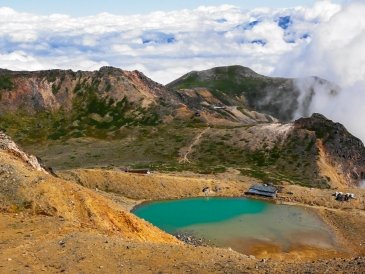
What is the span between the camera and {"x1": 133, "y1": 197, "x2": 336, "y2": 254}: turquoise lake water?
92938 mm

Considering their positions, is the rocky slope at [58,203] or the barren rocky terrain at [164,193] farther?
the rocky slope at [58,203]

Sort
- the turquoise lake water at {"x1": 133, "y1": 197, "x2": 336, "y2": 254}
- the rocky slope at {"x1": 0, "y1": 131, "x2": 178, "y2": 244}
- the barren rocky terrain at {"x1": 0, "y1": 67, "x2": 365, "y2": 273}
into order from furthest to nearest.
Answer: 1. the turquoise lake water at {"x1": 133, "y1": 197, "x2": 336, "y2": 254}
2. the rocky slope at {"x1": 0, "y1": 131, "x2": 178, "y2": 244}
3. the barren rocky terrain at {"x1": 0, "y1": 67, "x2": 365, "y2": 273}

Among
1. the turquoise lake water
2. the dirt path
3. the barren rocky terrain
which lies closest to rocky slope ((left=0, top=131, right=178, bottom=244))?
the barren rocky terrain

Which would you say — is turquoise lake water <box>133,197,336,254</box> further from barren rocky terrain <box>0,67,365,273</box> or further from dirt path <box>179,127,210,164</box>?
dirt path <box>179,127,210,164</box>

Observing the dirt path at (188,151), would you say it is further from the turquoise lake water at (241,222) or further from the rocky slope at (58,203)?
the rocky slope at (58,203)

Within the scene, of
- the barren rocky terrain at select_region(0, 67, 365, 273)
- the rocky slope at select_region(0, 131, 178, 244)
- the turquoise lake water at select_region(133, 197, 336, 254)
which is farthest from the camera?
the turquoise lake water at select_region(133, 197, 336, 254)

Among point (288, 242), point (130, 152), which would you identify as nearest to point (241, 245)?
point (288, 242)

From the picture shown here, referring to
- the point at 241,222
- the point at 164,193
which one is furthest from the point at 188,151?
the point at 241,222

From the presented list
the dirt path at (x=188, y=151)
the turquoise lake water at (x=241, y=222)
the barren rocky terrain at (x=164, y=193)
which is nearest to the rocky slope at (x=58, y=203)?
the barren rocky terrain at (x=164, y=193)

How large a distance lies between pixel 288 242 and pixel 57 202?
50.1m

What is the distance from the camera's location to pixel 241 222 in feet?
347

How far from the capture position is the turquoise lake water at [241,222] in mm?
92938

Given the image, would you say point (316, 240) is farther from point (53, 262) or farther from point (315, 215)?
point (53, 262)

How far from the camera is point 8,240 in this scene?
165 ft
